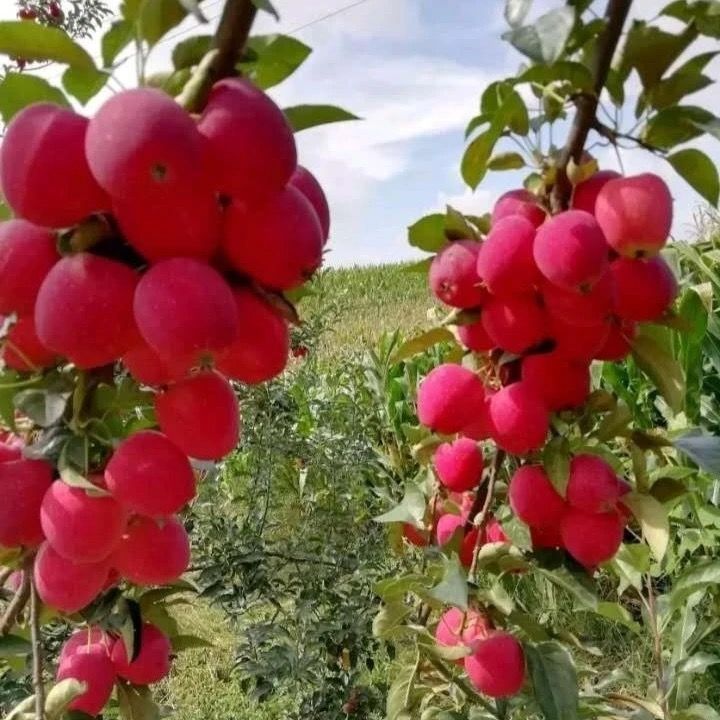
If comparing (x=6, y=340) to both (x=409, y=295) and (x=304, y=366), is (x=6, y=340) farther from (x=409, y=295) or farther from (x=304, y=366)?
(x=409, y=295)

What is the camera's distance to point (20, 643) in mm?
635

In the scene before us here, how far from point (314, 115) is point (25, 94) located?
0.15 m

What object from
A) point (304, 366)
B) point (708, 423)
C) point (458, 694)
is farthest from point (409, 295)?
point (458, 694)

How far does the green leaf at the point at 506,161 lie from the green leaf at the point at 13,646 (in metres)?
0.48

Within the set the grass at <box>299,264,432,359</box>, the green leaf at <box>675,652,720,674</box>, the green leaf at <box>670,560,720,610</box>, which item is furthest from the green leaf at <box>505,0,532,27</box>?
the grass at <box>299,264,432,359</box>

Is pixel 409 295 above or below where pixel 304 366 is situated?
below

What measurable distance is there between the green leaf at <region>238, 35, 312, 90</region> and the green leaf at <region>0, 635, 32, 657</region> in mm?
406

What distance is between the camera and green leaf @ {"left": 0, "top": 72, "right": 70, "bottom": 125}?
1.53 ft

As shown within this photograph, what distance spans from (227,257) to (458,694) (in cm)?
65

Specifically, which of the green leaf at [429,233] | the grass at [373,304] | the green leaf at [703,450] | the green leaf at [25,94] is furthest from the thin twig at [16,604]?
the grass at [373,304]

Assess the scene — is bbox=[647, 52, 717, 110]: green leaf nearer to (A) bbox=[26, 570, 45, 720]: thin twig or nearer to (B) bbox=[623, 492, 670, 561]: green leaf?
(B) bbox=[623, 492, 670, 561]: green leaf

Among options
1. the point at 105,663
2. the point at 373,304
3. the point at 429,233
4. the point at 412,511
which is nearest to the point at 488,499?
the point at 412,511

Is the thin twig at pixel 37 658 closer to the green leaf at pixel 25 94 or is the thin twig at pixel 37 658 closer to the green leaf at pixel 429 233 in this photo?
the green leaf at pixel 25 94

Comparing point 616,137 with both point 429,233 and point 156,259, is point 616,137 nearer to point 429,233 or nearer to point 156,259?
point 429,233
